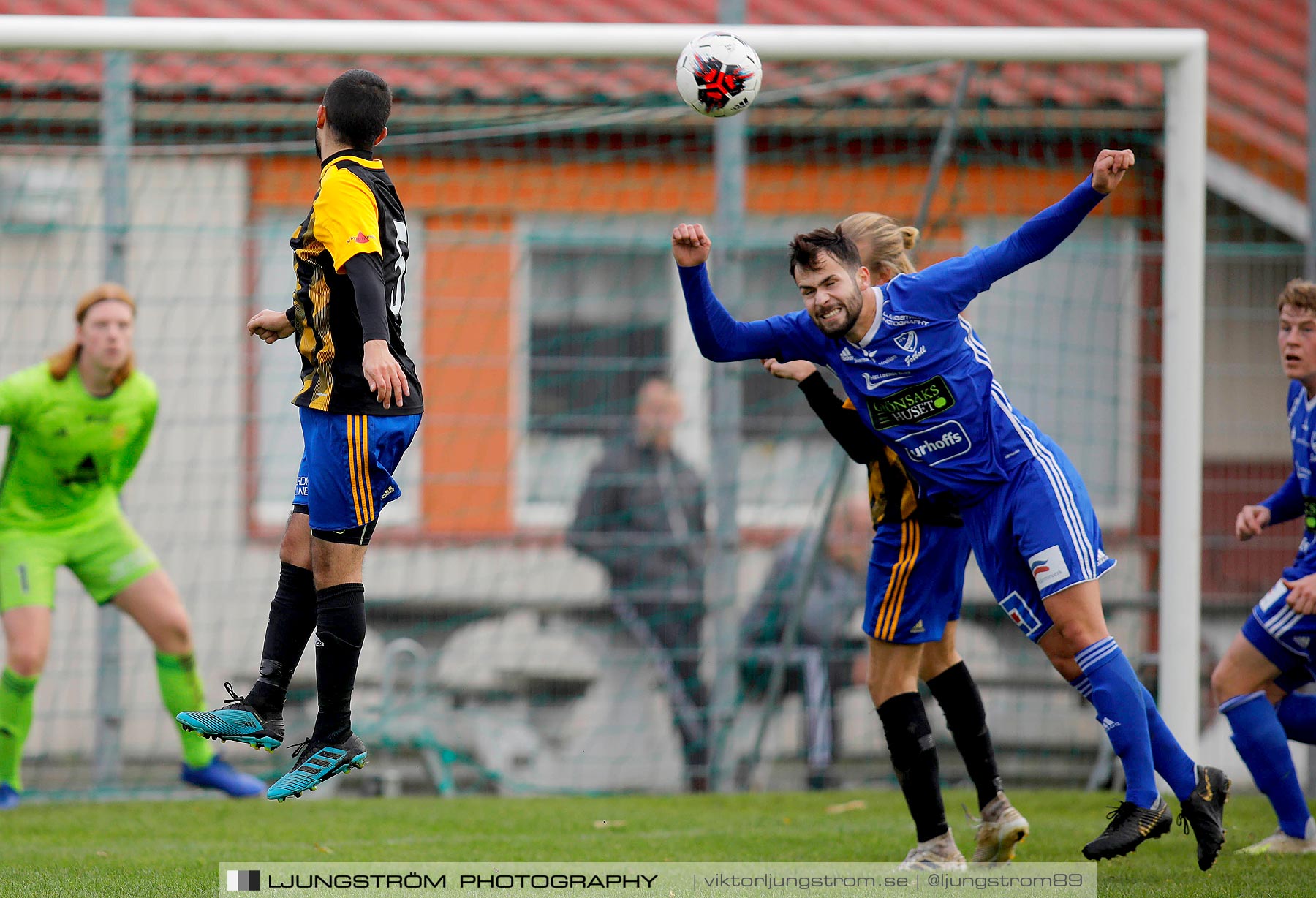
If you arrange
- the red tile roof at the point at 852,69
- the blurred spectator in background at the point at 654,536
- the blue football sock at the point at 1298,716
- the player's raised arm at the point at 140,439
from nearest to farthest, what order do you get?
1. the blue football sock at the point at 1298,716
2. the player's raised arm at the point at 140,439
3. the blurred spectator in background at the point at 654,536
4. the red tile roof at the point at 852,69

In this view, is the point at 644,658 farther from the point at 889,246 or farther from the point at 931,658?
the point at 889,246

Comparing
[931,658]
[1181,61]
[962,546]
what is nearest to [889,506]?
[962,546]

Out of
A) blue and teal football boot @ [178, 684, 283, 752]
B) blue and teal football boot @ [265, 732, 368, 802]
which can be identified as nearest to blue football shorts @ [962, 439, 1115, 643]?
blue and teal football boot @ [265, 732, 368, 802]

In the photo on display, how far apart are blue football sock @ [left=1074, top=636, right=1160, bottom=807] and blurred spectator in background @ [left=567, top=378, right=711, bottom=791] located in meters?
3.43

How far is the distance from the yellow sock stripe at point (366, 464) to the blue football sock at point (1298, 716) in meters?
3.44

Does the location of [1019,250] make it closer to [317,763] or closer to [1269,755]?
[1269,755]

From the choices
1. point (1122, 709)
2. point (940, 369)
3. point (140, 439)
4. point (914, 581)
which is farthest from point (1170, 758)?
point (140, 439)

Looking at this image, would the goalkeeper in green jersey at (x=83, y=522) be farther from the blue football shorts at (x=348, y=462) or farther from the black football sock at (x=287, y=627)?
the blue football shorts at (x=348, y=462)

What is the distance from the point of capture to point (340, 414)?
3.95 metres

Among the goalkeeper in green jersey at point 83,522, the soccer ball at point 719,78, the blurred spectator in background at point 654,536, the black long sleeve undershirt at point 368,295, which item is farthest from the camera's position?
the blurred spectator in background at point 654,536

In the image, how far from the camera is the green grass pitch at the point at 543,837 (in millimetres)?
4715

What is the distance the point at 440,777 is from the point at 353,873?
2.91 m

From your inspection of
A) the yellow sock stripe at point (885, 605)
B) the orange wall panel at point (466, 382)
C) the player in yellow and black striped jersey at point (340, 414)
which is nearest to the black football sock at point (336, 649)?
the player in yellow and black striped jersey at point (340, 414)

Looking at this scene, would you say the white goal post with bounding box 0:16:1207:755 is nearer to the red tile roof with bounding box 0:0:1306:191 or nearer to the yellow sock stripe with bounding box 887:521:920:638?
the yellow sock stripe with bounding box 887:521:920:638
